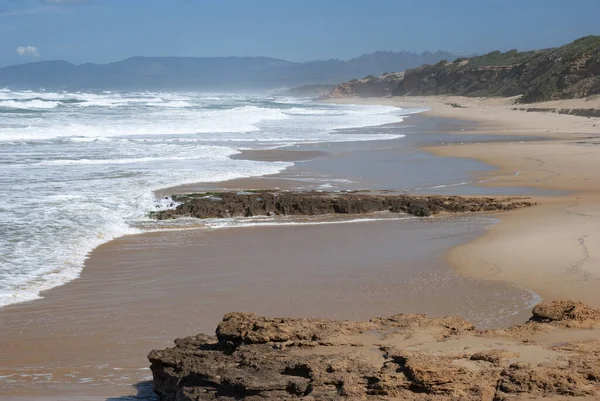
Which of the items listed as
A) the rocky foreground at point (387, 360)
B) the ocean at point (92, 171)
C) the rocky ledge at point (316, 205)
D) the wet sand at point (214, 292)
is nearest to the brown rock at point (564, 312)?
the rocky foreground at point (387, 360)

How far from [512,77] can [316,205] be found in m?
63.6

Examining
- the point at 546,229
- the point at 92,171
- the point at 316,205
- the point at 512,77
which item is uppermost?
the point at 512,77

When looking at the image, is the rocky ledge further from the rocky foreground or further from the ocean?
the rocky foreground

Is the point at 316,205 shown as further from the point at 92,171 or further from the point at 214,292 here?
the point at 92,171

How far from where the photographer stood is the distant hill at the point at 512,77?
51.3 meters

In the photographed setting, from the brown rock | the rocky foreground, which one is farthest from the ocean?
the brown rock

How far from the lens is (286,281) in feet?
25.7

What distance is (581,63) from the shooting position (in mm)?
52344

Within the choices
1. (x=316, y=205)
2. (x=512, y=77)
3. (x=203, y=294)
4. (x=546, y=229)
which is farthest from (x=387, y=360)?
(x=512, y=77)

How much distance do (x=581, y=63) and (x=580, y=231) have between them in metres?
46.1

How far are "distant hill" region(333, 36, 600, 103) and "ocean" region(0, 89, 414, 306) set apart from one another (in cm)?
2023

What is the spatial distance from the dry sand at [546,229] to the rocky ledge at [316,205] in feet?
2.60

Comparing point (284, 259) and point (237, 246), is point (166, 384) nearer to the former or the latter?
point (284, 259)

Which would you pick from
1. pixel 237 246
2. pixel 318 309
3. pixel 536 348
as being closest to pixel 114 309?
pixel 318 309
